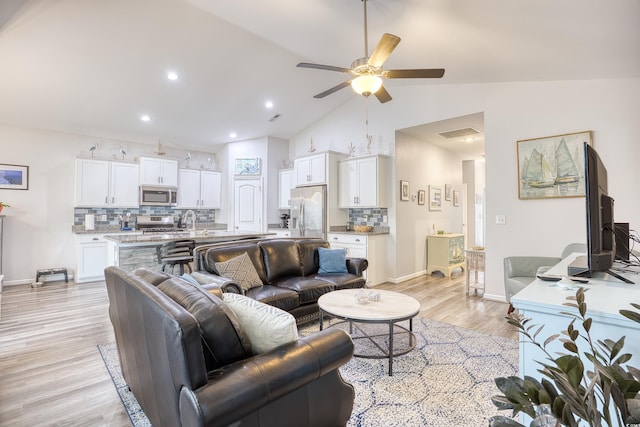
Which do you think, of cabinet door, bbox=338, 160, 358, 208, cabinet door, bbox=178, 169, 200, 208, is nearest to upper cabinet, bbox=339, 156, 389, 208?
cabinet door, bbox=338, 160, 358, 208

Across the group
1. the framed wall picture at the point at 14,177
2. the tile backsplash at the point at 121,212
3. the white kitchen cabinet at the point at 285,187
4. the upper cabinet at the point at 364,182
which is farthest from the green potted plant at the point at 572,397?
the framed wall picture at the point at 14,177

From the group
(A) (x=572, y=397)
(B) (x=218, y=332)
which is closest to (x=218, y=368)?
(B) (x=218, y=332)

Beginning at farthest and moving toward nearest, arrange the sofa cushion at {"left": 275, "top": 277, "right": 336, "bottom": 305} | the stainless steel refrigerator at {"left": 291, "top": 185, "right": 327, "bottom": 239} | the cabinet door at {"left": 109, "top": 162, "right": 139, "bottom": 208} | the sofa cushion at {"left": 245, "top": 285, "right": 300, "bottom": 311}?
the cabinet door at {"left": 109, "top": 162, "right": 139, "bottom": 208}, the stainless steel refrigerator at {"left": 291, "top": 185, "right": 327, "bottom": 239}, the sofa cushion at {"left": 275, "top": 277, "right": 336, "bottom": 305}, the sofa cushion at {"left": 245, "top": 285, "right": 300, "bottom": 311}

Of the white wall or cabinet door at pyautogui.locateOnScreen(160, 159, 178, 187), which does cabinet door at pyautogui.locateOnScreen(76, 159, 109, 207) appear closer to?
cabinet door at pyautogui.locateOnScreen(160, 159, 178, 187)

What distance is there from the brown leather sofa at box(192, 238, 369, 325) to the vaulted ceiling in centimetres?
265

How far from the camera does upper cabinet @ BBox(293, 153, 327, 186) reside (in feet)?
19.4

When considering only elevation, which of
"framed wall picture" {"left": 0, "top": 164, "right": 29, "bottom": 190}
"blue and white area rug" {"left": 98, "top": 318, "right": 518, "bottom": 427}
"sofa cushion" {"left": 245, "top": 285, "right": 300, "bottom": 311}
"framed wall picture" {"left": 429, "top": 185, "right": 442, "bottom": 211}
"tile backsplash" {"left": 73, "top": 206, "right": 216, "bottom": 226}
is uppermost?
"framed wall picture" {"left": 0, "top": 164, "right": 29, "bottom": 190}

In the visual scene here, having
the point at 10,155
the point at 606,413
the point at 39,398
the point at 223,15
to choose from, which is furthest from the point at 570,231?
the point at 10,155

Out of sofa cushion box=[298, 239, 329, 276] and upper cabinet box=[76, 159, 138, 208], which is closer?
sofa cushion box=[298, 239, 329, 276]

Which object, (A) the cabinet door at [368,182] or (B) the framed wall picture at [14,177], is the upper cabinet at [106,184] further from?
(A) the cabinet door at [368,182]

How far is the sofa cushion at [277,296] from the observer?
2941mm

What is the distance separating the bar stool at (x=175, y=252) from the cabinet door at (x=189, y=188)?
3242 millimetres

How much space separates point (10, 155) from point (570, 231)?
8786 millimetres

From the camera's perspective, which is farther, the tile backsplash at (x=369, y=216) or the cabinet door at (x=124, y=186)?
the cabinet door at (x=124, y=186)
